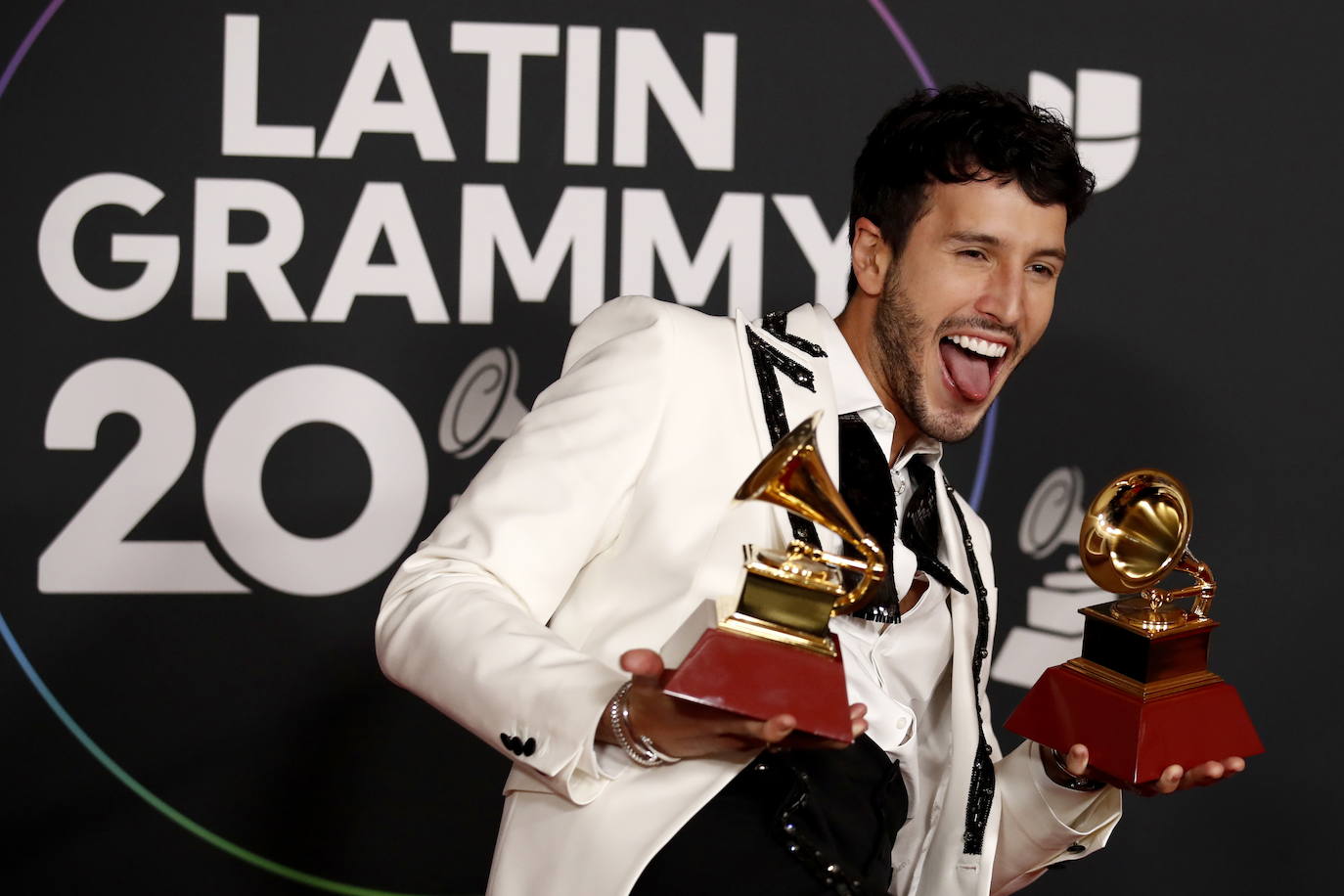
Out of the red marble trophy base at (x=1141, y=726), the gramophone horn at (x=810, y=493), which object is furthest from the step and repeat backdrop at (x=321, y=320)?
the gramophone horn at (x=810, y=493)

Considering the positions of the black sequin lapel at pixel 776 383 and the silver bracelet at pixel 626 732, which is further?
the black sequin lapel at pixel 776 383

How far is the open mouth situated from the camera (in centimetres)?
204

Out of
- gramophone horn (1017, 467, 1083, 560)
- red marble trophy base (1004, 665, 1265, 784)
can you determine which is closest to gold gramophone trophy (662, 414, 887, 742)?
red marble trophy base (1004, 665, 1265, 784)

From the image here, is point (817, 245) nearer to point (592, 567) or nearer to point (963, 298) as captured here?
point (963, 298)

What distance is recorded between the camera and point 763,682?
1.27 meters

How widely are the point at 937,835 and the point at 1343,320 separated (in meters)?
1.84

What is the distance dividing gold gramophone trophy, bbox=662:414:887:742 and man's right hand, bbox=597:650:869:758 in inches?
0.7

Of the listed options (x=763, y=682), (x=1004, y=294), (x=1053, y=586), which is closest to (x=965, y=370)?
(x=1004, y=294)

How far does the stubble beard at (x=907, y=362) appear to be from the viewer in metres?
2.02

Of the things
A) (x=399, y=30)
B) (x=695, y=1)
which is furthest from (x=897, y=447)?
(x=399, y=30)

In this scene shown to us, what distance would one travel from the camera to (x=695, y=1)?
3.03 metres

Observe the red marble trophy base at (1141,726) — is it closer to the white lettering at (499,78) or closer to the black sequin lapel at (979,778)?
the black sequin lapel at (979,778)

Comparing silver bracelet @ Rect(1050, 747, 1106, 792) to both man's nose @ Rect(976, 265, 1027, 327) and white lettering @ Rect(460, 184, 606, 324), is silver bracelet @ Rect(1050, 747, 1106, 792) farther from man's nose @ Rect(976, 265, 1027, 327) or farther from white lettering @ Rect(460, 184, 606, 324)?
white lettering @ Rect(460, 184, 606, 324)

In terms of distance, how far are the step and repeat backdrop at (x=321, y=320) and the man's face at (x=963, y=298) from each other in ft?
3.29
